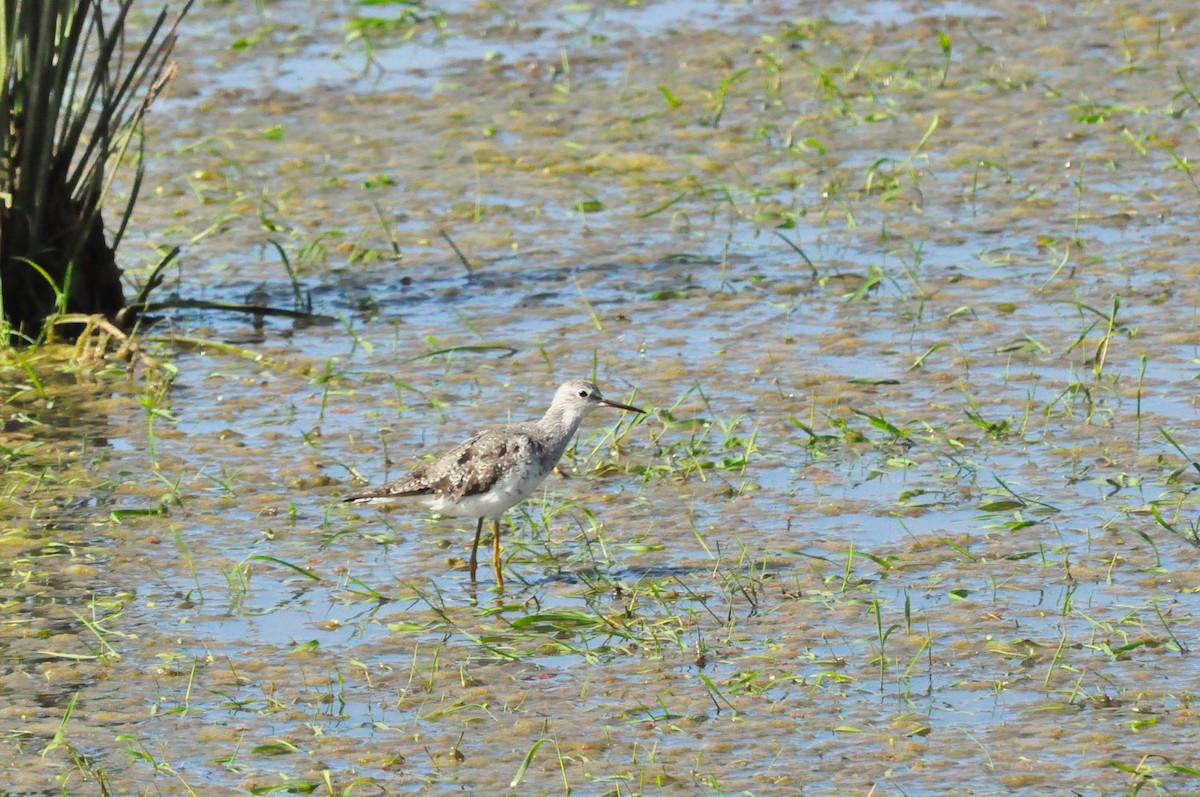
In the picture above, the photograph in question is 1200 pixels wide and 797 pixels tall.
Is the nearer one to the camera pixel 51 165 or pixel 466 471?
pixel 466 471

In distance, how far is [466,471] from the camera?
7711mm

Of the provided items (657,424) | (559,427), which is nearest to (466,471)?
(559,427)

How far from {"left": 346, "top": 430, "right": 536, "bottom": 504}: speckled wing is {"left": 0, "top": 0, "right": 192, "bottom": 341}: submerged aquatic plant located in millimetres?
2757

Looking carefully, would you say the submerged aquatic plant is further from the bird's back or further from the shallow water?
the bird's back

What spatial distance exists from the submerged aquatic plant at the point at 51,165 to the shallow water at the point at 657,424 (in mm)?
433

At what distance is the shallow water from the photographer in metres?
6.46

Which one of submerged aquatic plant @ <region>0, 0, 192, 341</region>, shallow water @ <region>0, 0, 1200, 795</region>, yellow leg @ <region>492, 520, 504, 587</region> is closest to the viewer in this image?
shallow water @ <region>0, 0, 1200, 795</region>

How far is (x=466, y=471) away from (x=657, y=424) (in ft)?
5.80

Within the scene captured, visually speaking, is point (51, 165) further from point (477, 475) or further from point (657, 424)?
point (477, 475)

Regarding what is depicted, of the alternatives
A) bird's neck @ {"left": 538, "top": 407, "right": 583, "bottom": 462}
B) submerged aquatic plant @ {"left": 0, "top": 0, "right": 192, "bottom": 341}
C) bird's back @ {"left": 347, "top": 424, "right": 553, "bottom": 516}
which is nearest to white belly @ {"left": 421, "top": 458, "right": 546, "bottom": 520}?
bird's back @ {"left": 347, "top": 424, "right": 553, "bottom": 516}

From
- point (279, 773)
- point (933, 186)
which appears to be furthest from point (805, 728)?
point (933, 186)

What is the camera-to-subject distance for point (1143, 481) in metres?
8.37

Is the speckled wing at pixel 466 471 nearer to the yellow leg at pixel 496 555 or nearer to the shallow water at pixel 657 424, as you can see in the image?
the yellow leg at pixel 496 555

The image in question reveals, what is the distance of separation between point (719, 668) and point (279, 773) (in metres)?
1.50
